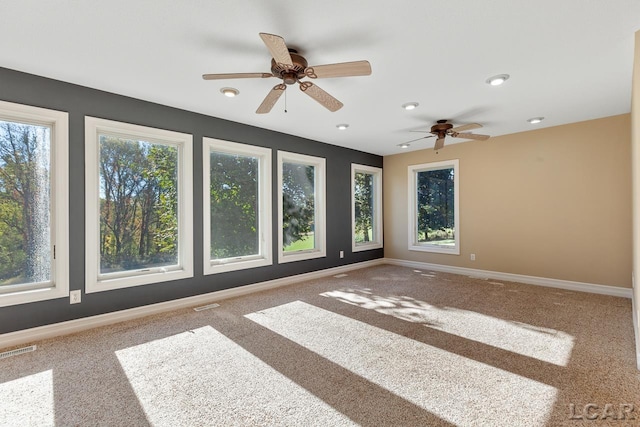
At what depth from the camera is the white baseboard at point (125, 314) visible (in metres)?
2.72

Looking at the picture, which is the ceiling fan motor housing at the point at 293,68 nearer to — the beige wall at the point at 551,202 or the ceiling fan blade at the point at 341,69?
the ceiling fan blade at the point at 341,69

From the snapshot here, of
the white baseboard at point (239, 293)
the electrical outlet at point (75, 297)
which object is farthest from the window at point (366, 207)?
the electrical outlet at point (75, 297)

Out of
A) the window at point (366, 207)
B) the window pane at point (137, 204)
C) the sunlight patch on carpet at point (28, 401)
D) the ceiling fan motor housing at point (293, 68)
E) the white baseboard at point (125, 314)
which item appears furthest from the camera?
the window at point (366, 207)

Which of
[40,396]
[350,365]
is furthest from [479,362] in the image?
[40,396]

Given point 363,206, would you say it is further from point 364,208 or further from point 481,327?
point 481,327

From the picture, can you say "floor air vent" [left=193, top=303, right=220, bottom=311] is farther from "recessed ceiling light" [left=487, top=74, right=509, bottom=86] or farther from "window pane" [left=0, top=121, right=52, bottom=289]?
"recessed ceiling light" [left=487, top=74, right=509, bottom=86]

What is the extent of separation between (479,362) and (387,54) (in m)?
2.61

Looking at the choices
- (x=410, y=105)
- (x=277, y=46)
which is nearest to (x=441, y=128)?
(x=410, y=105)

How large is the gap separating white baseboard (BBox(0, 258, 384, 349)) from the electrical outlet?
19 centimetres

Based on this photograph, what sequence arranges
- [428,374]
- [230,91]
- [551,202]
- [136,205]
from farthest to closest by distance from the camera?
[551,202], [136,205], [230,91], [428,374]

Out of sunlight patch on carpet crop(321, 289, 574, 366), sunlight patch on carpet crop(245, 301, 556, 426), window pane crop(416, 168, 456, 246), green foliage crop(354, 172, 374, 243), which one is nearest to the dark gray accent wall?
sunlight patch on carpet crop(245, 301, 556, 426)

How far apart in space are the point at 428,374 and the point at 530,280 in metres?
3.75

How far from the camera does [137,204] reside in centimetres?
355

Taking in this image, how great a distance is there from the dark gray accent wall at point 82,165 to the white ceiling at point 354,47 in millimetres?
143
